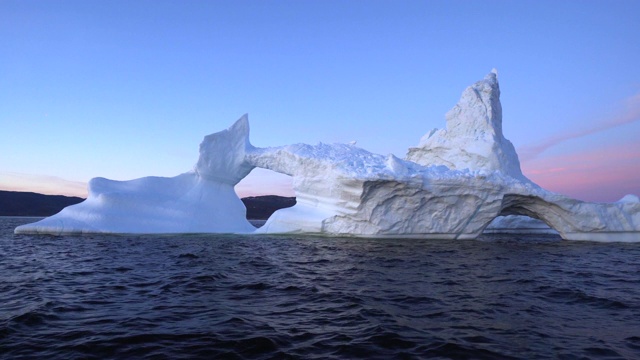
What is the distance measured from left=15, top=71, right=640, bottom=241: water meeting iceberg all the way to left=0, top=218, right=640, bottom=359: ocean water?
317 inches

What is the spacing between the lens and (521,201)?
19516mm

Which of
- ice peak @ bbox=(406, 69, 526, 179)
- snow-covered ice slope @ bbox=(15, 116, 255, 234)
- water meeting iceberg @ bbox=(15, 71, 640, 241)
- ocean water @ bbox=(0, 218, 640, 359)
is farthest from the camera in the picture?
ice peak @ bbox=(406, 69, 526, 179)

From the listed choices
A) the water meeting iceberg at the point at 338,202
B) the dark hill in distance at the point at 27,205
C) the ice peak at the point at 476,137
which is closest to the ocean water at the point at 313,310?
the water meeting iceberg at the point at 338,202

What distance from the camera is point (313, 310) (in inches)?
219

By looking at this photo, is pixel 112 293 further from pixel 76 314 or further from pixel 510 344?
pixel 510 344

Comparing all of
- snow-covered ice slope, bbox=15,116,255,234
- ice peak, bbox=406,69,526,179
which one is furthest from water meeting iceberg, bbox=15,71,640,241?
ice peak, bbox=406,69,526,179

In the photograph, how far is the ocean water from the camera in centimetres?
406

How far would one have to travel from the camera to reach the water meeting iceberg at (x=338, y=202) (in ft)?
59.5

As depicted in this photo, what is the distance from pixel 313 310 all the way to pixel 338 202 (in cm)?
1342

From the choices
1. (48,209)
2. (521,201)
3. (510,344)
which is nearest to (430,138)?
(521,201)

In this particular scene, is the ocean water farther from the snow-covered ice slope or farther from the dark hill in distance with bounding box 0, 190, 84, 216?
the dark hill in distance with bounding box 0, 190, 84, 216

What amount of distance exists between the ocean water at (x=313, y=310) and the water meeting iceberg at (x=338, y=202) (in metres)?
8.04

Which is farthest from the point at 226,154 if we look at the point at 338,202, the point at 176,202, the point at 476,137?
the point at 476,137

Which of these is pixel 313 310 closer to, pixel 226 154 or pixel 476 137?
pixel 226 154
